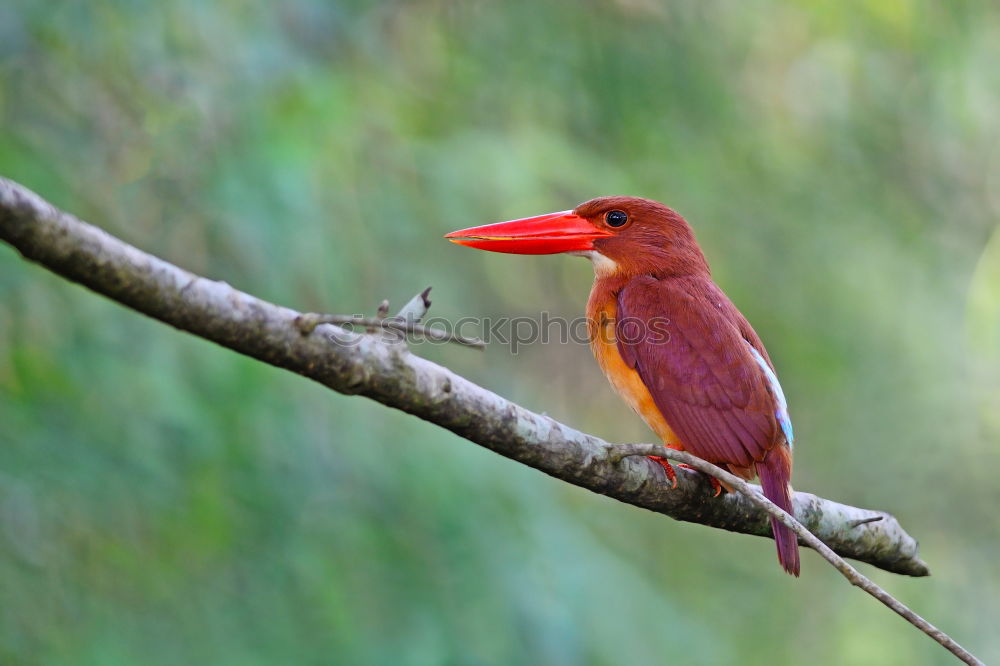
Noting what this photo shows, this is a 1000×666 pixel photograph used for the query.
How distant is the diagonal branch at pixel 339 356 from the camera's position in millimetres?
1260

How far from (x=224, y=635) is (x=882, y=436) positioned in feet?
12.9

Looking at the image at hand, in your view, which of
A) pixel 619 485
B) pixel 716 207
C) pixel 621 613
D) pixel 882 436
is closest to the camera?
pixel 619 485

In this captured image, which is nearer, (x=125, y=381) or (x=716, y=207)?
(x=125, y=381)

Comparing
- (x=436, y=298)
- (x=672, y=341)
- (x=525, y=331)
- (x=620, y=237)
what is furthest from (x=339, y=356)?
(x=525, y=331)

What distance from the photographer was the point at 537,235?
2.96 meters

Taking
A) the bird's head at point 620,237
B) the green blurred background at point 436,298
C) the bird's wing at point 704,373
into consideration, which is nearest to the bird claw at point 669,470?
the bird's wing at point 704,373

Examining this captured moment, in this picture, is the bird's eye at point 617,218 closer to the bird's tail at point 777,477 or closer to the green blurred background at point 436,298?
the green blurred background at point 436,298

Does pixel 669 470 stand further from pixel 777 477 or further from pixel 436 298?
pixel 436 298

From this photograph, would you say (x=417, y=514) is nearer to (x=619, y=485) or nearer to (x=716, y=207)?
(x=619, y=485)

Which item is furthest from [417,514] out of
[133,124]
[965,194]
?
[965,194]

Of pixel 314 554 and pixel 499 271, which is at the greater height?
pixel 499 271

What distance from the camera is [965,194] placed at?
609 centimetres

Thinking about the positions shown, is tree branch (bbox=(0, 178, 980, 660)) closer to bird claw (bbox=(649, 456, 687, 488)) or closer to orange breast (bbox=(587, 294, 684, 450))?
bird claw (bbox=(649, 456, 687, 488))

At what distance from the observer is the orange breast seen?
8.54 feet
